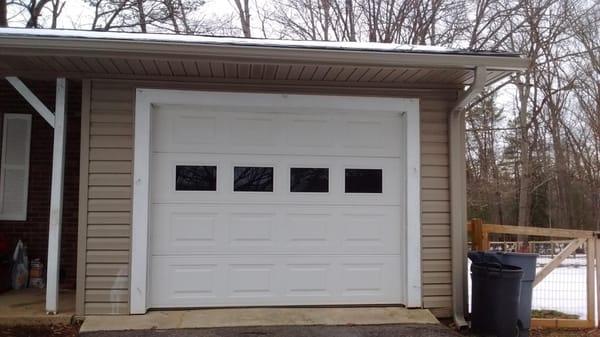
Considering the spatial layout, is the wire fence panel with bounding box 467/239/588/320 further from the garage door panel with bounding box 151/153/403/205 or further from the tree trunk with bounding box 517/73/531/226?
the tree trunk with bounding box 517/73/531/226

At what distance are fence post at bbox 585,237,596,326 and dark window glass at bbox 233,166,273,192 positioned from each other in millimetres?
3692

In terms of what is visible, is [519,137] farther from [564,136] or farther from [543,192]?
[543,192]

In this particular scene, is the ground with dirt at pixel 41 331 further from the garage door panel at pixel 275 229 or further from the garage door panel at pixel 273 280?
the garage door panel at pixel 275 229

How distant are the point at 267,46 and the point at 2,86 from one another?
4148mm

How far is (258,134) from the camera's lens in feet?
19.7

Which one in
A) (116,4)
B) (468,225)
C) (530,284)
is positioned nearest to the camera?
(530,284)

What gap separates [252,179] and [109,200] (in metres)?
1.53

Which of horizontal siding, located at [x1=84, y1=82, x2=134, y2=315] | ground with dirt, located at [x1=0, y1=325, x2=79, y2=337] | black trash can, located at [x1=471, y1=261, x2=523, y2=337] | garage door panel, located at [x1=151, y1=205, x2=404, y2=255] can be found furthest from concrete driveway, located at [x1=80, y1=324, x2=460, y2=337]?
garage door panel, located at [x1=151, y1=205, x2=404, y2=255]

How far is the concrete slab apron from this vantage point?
531cm

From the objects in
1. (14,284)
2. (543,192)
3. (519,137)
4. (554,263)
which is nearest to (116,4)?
(14,284)

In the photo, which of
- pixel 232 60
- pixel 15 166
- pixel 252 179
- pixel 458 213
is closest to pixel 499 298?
pixel 458 213

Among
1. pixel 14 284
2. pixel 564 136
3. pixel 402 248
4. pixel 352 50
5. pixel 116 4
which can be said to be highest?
pixel 116 4

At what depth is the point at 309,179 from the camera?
19.9 ft

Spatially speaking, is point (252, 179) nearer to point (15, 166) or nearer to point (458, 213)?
point (458, 213)
